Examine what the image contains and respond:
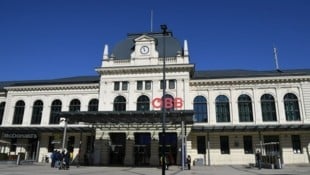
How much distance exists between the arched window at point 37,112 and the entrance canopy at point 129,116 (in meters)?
8.69

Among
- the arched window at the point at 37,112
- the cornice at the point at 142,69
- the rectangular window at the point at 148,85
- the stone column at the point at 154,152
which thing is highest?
the cornice at the point at 142,69

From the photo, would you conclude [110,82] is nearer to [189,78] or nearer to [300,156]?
[189,78]

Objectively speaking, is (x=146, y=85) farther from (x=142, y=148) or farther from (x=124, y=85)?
(x=142, y=148)

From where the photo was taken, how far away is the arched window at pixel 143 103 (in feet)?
115

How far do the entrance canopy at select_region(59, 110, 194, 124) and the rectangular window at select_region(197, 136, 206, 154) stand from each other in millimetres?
3974

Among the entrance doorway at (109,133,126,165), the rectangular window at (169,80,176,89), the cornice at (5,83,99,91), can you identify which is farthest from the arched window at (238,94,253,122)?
the cornice at (5,83,99,91)

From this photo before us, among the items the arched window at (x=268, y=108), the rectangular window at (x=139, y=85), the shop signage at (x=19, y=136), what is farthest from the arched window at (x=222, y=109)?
the shop signage at (x=19, y=136)

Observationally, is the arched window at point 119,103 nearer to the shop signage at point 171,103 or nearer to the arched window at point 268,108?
the shop signage at point 171,103

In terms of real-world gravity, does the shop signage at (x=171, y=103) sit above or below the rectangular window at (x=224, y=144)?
above

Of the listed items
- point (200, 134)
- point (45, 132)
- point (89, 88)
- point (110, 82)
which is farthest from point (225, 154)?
point (45, 132)

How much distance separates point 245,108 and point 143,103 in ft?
41.2

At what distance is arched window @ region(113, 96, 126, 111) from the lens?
117ft

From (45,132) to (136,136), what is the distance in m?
12.6

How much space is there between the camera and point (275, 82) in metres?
34.8
